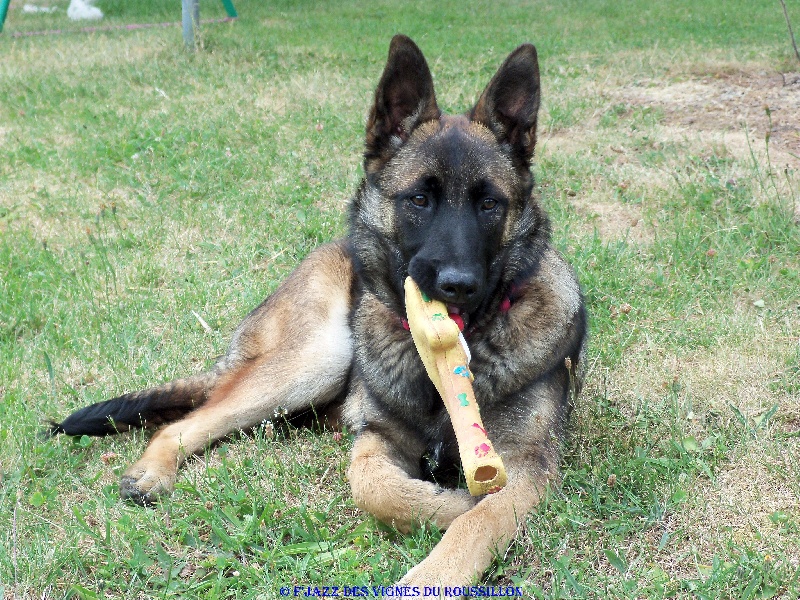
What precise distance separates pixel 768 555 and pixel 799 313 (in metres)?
2.39

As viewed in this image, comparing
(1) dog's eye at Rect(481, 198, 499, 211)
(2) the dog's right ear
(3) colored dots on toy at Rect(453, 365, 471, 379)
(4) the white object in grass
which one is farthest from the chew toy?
(4) the white object in grass

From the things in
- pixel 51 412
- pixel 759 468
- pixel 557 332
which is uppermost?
pixel 557 332

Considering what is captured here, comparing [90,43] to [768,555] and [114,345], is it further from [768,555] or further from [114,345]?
[768,555]

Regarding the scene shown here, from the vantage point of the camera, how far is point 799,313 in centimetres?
479

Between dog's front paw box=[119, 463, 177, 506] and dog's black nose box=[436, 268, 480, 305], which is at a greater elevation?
dog's black nose box=[436, 268, 480, 305]

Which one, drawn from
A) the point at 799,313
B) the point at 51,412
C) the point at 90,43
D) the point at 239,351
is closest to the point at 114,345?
the point at 51,412

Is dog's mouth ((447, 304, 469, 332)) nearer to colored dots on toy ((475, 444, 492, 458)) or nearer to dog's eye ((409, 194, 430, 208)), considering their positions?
dog's eye ((409, 194, 430, 208))

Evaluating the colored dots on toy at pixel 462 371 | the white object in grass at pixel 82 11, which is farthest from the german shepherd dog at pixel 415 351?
the white object in grass at pixel 82 11

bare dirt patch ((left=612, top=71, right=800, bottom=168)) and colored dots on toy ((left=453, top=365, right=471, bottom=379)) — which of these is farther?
bare dirt patch ((left=612, top=71, right=800, bottom=168))

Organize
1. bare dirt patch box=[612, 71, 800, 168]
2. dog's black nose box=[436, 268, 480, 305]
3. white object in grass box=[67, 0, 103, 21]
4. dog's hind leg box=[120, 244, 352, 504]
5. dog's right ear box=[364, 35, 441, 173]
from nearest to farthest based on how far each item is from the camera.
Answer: dog's black nose box=[436, 268, 480, 305] < dog's right ear box=[364, 35, 441, 173] < dog's hind leg box=[120, 244, 352, 504] < bare dirt patch box=[612, 71, 800, 168] < white object in grass box=[67, 0, 103, 21]

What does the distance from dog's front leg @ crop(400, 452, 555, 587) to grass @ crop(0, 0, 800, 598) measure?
0.27 ft

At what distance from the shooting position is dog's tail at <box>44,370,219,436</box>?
153 inches

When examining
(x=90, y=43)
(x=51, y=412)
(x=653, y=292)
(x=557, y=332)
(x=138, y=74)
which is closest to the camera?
(x=557, y=332)

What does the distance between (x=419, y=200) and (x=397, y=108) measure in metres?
0.52
